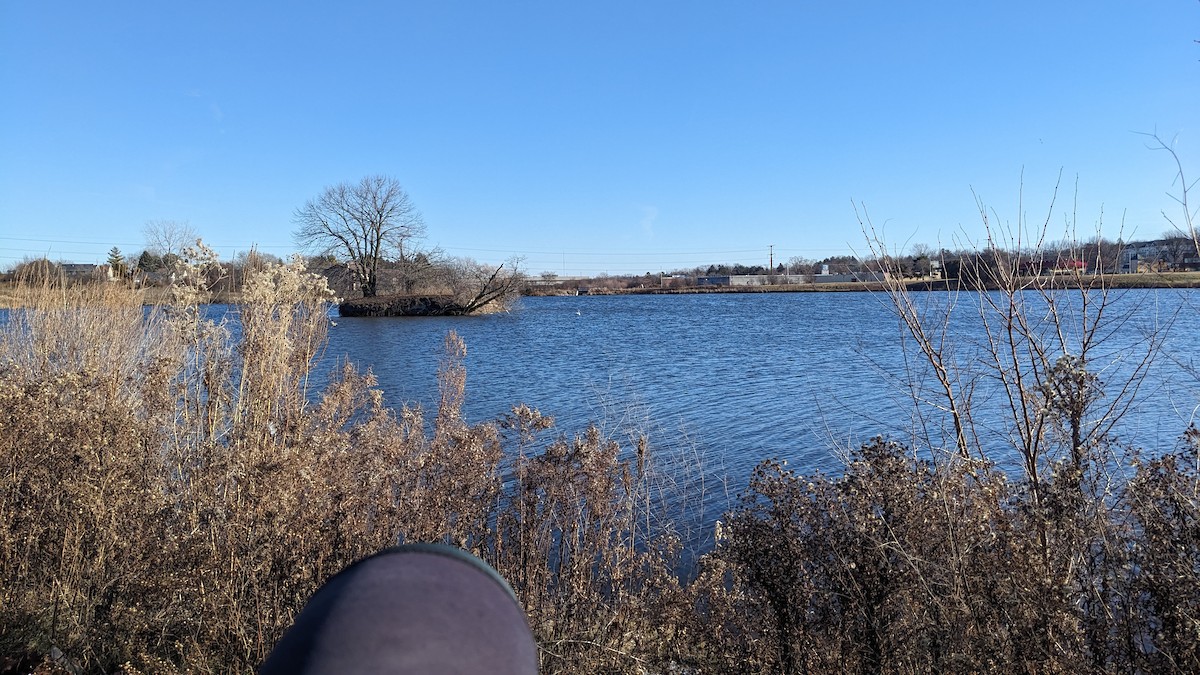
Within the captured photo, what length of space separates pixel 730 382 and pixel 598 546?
13761 millimetres

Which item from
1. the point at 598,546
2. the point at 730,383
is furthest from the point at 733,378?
the point at 598,546

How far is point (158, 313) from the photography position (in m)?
12.6

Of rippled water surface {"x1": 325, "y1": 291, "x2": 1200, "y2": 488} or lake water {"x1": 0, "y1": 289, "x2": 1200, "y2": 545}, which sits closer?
Answer: lake water {"x1": 0, "y1": 289, "x2": 1200, "y2": 545}

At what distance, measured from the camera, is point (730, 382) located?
18.7 metres

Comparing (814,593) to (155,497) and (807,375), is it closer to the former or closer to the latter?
(155,497)

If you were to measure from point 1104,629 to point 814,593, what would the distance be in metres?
1.15

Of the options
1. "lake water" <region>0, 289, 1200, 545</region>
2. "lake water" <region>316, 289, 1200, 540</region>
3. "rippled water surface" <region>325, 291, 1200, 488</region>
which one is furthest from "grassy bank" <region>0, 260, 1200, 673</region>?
"rippled water surface" <region>325, 291, 1200, 488</region>

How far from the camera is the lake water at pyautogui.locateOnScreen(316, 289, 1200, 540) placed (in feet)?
34.5

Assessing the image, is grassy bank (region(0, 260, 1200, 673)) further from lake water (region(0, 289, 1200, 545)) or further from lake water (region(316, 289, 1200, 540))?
lake water (region(316, 289, 1200, 540))

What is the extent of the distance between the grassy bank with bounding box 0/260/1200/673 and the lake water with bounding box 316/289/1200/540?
165 centimetres

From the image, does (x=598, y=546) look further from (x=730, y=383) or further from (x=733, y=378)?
(x=733, y=378)

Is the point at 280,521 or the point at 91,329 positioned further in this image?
the point at 91,329

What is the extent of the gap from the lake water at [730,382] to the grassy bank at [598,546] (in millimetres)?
1651

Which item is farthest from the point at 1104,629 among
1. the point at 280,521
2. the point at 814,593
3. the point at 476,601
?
the point at 280,521
